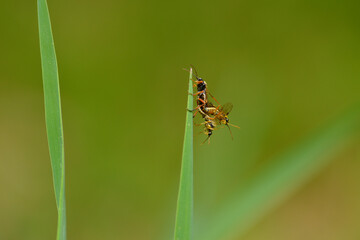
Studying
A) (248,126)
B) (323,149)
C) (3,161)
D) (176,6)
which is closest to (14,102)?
(3,161)

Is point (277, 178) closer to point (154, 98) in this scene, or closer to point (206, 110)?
point (206, 110)

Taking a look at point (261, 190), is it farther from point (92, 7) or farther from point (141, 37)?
point (92, 7)

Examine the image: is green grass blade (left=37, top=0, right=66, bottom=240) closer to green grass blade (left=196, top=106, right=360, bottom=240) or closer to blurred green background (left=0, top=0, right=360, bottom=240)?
green grass blade (left=196, top=106, right=360, bottom=240)

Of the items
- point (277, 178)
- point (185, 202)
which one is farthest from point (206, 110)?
point (185, 202)

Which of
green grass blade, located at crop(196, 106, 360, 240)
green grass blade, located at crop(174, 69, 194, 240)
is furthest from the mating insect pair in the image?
green grass blade, located at crop(174, 69, 194, 240)

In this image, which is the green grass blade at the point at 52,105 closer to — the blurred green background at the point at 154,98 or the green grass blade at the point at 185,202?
the green grass blade at the point at 185,202

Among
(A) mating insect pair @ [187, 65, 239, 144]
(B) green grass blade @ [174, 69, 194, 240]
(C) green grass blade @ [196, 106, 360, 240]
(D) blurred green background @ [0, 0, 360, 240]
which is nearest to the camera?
(B) green grass blade @ [174, 69, 194, 240]
